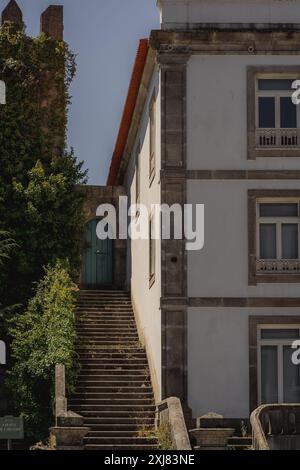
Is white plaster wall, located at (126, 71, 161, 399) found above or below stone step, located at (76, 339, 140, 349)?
above

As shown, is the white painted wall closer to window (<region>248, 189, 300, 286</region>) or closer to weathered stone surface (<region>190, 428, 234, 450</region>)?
window (<region>248, 189, 300, 286</region>)

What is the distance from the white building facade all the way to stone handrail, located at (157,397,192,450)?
0.71 m

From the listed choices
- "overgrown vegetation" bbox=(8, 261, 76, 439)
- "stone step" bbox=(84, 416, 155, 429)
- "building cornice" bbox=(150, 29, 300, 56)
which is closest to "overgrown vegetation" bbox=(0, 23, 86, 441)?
"overgrown vegetation" bbox=(8, 261, 76, 439)

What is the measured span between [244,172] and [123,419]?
6.56 meters

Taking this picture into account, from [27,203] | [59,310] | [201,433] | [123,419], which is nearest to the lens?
[201,433]

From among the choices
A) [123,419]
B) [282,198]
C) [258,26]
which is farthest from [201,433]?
[258,26]

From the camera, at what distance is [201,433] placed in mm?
29344

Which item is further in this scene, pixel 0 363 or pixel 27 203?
pixel 27 203

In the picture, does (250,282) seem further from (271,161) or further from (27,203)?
(27,203)

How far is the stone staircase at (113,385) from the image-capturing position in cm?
3169

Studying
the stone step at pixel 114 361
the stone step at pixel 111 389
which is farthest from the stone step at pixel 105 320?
the stone step at pixel 111 389

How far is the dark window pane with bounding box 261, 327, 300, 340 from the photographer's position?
1287 inches

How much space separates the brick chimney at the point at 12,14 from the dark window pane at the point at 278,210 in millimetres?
15972

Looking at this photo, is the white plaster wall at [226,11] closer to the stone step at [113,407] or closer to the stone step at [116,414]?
the stone step at [113,407]
